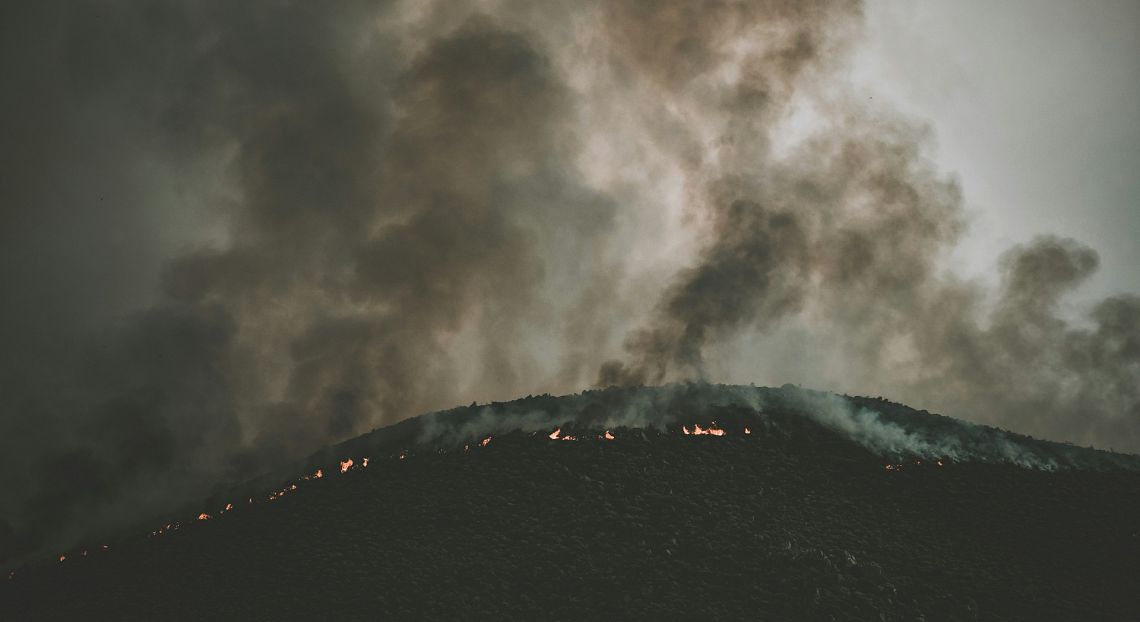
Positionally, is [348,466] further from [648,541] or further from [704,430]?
[704,430]

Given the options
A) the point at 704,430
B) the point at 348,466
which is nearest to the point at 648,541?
the point at 704,430

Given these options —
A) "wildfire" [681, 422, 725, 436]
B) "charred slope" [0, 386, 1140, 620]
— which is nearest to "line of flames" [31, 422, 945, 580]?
"wildfire" [681, 422, 725, 436]

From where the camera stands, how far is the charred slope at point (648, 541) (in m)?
33.3

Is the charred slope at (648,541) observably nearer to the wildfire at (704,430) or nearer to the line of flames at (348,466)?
the line of flames at (348,466)

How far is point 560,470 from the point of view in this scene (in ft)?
145

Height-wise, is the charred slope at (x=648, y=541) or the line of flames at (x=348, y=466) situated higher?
the line of flames at (x=348, y=466)

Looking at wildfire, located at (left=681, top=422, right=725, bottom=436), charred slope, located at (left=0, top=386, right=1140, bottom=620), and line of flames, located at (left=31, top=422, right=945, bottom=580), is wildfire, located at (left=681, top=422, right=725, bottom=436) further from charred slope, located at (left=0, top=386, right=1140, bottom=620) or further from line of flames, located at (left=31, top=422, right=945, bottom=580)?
charred slope, located at (left=0, top=386, right=1140, bottom=620)

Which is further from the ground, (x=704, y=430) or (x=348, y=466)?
(x=348, y=466)

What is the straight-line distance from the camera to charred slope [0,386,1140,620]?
109 ft

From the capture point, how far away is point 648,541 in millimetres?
36938

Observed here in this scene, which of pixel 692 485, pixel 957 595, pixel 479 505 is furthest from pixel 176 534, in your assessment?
pixel 957 595

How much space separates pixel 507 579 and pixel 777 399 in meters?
25.8

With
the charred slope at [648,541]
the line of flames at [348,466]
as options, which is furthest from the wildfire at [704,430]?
the charred slope at [648,541]

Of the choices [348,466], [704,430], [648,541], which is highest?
[348,466]
